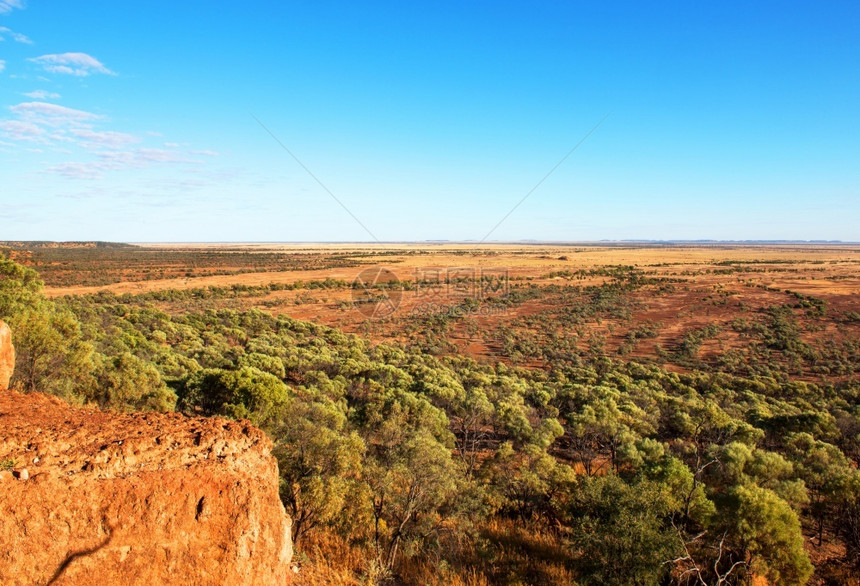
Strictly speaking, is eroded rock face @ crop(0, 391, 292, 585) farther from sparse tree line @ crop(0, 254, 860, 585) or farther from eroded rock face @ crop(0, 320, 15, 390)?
eroded rock face @ crop(0, 320, 15, 390)

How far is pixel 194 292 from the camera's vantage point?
52906mm

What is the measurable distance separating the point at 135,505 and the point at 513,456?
37.9ft

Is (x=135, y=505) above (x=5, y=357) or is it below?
below

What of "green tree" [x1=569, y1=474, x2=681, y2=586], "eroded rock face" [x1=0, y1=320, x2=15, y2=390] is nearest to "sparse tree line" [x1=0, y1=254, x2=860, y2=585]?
"green tree" [x1=569, y1=474, x2=681, y2=586]

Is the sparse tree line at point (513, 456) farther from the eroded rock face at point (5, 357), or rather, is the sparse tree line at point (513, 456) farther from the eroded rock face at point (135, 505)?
the eroded rock face at point (5, 357)

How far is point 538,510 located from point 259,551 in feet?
30.2

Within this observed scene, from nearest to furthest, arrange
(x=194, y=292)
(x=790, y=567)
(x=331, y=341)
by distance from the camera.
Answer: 1. (x=790, y=567)
2. (x=331, y=341)
3. (x=194, y=292)

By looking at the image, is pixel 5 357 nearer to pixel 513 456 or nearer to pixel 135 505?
pixel 135 505

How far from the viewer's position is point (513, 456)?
13781mm

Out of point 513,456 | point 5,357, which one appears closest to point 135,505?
point 5,357

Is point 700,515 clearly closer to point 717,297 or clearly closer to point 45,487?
point 45,487

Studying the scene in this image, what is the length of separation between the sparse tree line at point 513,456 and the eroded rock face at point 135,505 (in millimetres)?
3788

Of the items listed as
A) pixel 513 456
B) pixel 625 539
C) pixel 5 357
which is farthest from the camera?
pixel 513 456

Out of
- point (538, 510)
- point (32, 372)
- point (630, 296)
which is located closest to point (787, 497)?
point (538, 510)
